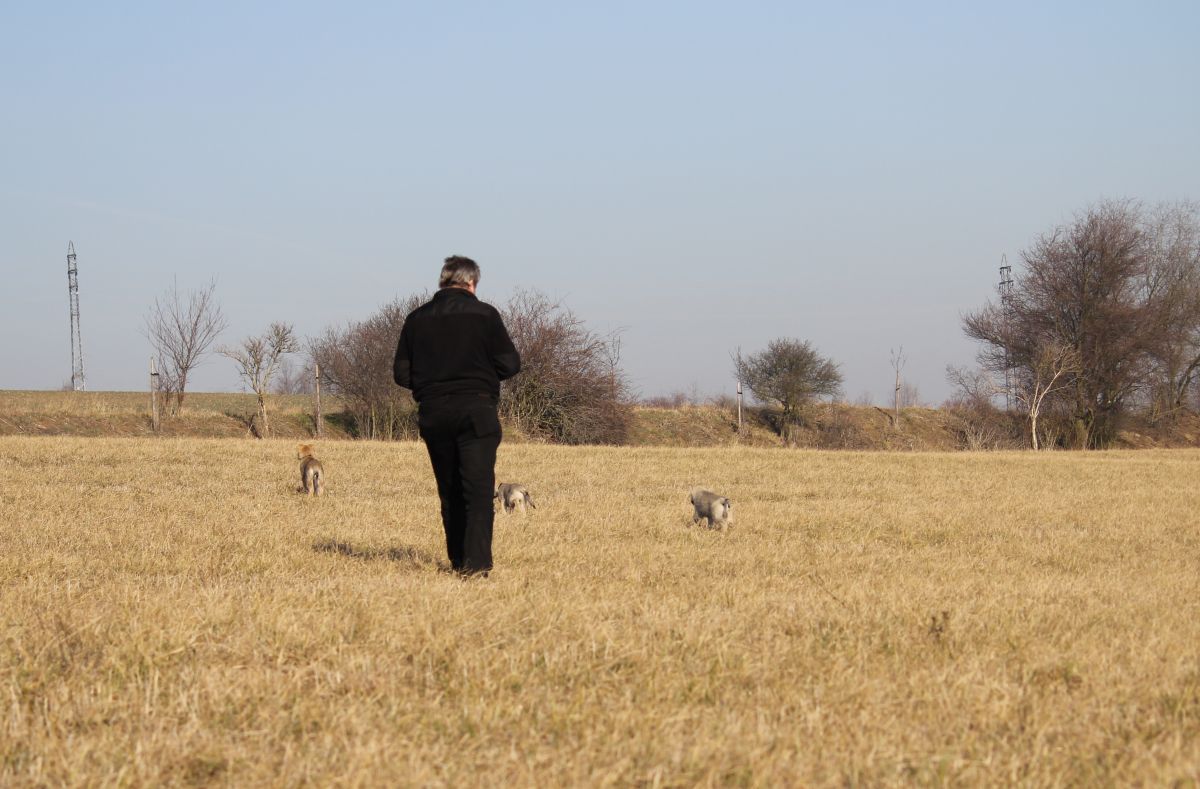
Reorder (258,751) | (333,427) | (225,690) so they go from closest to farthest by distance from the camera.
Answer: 1. (258,751)
2. (225,690)
3. (333,427)

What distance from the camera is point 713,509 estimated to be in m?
10.9

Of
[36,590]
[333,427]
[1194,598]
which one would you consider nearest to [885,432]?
[333,427]

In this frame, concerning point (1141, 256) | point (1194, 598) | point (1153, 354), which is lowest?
point (1194, 598)

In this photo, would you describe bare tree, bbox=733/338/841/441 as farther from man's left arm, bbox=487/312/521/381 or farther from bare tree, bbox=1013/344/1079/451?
man's left arm, bbox=487/312/521/381

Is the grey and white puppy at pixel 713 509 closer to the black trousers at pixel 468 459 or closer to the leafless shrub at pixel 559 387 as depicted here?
the black trousers at pixel 468 459

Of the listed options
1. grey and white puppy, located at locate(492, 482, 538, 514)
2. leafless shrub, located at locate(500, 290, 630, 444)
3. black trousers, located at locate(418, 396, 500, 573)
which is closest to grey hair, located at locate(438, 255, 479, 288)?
black trousers, located at locate(418, 396, 500, 573)

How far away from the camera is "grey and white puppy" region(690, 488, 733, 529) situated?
10.9 metres

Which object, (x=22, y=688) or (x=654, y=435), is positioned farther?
(x=654, y=435)

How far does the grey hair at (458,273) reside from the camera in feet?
22.6

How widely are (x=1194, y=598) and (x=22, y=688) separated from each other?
744cm

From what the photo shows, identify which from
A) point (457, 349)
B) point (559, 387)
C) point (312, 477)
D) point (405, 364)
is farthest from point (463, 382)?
point (559, 387)

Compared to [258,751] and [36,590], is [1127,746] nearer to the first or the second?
[258,751]

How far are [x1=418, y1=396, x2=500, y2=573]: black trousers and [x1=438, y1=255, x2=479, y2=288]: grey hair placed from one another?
0.85m

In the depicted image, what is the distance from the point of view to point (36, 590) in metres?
6.10
